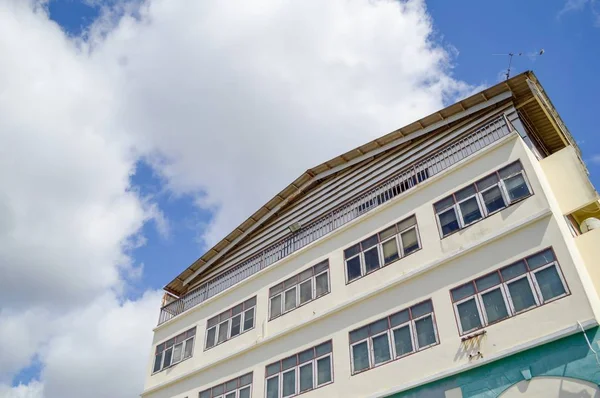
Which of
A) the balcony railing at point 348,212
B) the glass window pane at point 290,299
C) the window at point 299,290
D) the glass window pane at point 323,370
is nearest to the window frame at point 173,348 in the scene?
the balcony railing at point 348,212

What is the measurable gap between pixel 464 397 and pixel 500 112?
328 inches

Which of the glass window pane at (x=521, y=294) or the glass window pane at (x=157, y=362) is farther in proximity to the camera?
the glass window pane at (x=157, y=362)

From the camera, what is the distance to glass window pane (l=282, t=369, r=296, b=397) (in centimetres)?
1553

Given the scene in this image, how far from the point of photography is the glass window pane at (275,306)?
1766 cm

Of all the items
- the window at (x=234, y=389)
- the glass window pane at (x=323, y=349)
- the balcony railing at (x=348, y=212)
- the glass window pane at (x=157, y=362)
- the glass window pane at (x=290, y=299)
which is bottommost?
the window at (x=234, y=389)

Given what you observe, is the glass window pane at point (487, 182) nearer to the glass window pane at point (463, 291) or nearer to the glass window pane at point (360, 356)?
the glass window pane at point (463, 291)

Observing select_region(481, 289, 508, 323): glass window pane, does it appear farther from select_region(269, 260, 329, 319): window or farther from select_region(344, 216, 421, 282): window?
select_region(269, 260, 329, 319): window

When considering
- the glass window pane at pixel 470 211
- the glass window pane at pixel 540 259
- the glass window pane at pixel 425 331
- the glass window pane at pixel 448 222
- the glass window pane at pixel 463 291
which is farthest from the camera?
the glass window pane at pixel 448 222

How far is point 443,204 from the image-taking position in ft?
47.9

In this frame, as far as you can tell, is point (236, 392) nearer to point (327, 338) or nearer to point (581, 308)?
point (327, 338)

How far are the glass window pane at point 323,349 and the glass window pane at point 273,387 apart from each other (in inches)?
69.1

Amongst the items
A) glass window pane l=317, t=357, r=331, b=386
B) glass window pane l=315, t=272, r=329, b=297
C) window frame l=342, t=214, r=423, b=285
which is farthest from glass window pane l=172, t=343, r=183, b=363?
window frame l=342, t=214, r=423, b=285

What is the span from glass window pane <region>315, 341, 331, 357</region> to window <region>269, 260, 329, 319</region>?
5.40 ft

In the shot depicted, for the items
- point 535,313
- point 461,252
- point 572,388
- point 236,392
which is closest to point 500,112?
point 461,252
